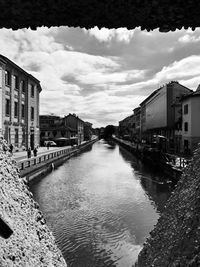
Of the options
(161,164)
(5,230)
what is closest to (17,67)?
(161,164)

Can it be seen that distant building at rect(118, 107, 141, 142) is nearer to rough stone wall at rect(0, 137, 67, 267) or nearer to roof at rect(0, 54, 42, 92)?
roof at rect(0, 54, 42, 92)

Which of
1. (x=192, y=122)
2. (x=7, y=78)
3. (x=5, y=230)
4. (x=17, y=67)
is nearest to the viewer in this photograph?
(x=5, y=230)

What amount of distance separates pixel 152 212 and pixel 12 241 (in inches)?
459

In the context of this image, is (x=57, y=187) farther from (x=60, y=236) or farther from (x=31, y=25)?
(x=31, y=25)

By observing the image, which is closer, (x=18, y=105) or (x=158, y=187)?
(x=158, y=187)

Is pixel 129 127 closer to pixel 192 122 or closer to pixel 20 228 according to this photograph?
pixel 192 122

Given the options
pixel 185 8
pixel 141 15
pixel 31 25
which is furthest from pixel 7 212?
pixel 185 8

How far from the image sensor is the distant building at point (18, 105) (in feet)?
97.7

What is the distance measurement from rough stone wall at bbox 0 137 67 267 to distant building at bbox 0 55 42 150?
23.5m

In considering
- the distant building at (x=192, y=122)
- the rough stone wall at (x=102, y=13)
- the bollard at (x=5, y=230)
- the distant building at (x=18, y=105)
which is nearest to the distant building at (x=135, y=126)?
the distant building at (x=18, y=105)

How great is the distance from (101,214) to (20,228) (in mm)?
9527

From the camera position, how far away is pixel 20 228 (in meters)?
5.31

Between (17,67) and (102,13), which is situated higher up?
(17,67)

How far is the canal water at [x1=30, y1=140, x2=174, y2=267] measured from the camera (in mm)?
9969
